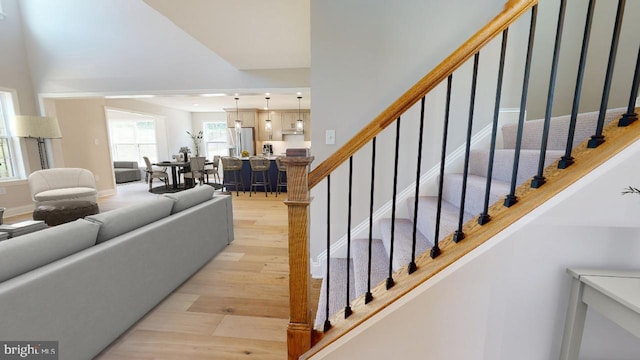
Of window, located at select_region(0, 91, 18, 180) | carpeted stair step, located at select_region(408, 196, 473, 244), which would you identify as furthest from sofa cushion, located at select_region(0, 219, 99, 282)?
window, located at select_region(0, 91, 18, 180)

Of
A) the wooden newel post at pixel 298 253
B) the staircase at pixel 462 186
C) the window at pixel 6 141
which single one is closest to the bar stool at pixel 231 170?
the window at pixel 6 141

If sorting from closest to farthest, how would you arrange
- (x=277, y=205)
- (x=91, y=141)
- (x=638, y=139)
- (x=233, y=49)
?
(x=638, y=139) → (x=233, y=49) → (x=277, y=205) → (x=91, y=141)

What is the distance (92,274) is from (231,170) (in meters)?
4.80

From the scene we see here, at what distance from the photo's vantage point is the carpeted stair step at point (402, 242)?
1462 millimetres

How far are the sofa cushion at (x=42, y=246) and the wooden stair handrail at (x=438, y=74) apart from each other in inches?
58.9

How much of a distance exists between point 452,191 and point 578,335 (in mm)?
1080

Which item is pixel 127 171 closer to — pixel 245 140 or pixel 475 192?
pixel 245 140

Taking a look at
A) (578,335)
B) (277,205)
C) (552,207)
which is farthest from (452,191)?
(277,205)

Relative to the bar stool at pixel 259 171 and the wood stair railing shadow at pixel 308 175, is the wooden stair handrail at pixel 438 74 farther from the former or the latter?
the bar stool at pixel 259 171

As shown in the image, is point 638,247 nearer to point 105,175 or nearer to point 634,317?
point 634,317

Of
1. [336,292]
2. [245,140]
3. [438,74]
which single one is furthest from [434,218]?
[245,140]

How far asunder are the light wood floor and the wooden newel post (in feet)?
1.52

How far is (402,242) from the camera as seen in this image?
65.2 inches

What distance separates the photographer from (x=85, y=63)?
4.72 m
